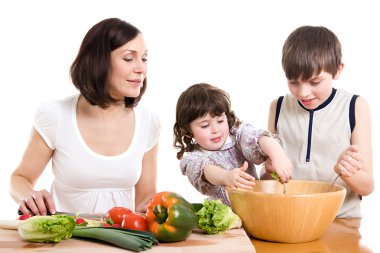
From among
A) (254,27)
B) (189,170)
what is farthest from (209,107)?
(254,27)

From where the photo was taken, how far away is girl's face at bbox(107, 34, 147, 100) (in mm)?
2643

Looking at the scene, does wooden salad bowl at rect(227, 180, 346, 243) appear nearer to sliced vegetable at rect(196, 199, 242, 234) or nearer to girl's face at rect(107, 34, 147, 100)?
sliced vegetable at rect(196, 199, 242, 234)

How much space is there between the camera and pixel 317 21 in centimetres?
443

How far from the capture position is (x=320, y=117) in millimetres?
2664

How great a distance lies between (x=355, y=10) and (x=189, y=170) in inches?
107

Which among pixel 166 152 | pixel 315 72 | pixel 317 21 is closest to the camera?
pixel 315 72

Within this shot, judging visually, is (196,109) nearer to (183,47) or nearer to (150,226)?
(150,226)

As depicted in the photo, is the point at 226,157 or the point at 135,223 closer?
the point at 135,223

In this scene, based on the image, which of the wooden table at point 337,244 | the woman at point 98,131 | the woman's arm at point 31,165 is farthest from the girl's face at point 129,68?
the wooden table at point 337,244

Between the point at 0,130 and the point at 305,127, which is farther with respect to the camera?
the point at 0,130

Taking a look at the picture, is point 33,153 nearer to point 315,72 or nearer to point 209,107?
point 209,107

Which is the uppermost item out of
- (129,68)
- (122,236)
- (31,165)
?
(129,68)

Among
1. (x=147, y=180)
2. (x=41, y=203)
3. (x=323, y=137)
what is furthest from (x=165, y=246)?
(x=147, y=180)

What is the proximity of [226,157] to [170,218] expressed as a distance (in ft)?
2.34
